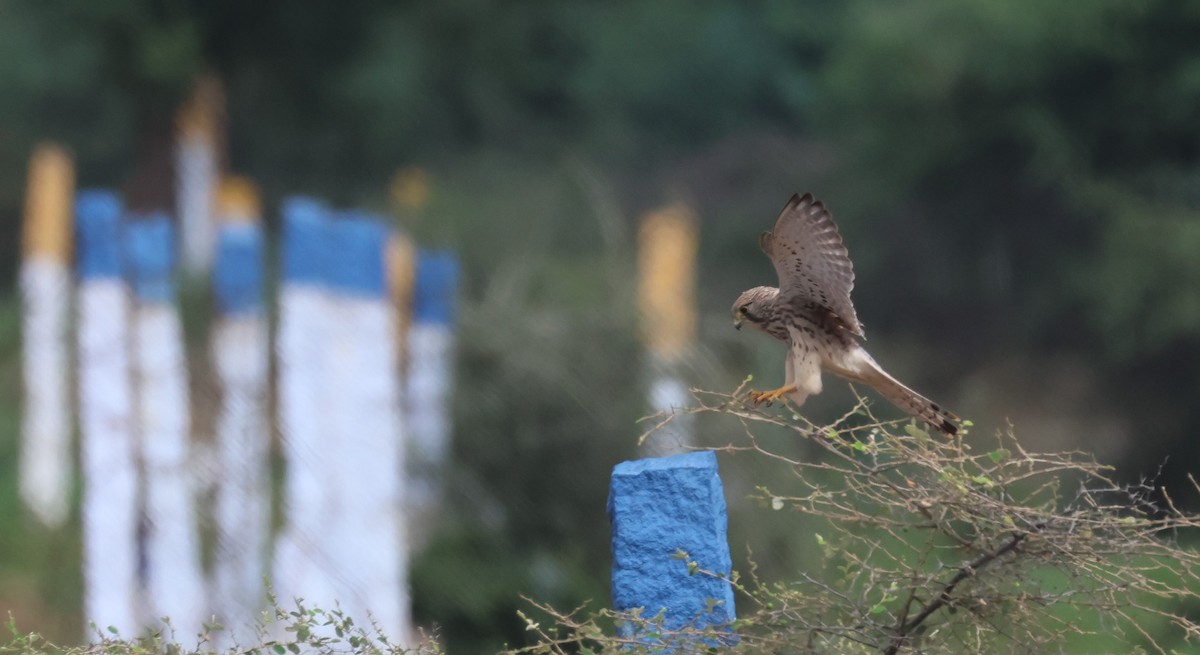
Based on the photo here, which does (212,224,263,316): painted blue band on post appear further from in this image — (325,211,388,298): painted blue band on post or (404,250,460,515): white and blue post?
(325,211,388,298): painted blue band on post

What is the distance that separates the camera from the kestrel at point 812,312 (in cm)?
270

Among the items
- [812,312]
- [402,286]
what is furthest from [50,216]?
[812,312]

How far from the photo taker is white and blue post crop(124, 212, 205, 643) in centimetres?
638

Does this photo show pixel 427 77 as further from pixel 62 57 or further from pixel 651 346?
pixel 651 346

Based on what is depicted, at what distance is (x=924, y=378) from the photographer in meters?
11.0

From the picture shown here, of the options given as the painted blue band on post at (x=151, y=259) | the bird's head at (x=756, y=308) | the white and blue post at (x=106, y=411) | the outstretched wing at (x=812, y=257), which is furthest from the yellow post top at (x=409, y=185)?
the outstretched wing at (x=812, y=257)

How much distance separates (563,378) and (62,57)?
8.26 metres

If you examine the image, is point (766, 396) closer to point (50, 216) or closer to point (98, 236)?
point (98, 236)

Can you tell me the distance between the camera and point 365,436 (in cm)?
582

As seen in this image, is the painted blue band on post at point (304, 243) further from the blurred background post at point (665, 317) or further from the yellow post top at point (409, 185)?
the yellow post top at point (409, 185)

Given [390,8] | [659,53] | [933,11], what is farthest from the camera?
[659,53]

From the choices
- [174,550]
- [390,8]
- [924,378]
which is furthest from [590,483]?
[390,8]

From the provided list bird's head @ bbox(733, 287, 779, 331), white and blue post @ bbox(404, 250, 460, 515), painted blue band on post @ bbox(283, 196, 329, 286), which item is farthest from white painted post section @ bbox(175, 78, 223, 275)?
bird's head @ bbox(733, 287, 779, 331)

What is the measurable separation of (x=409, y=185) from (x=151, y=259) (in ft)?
18.4
